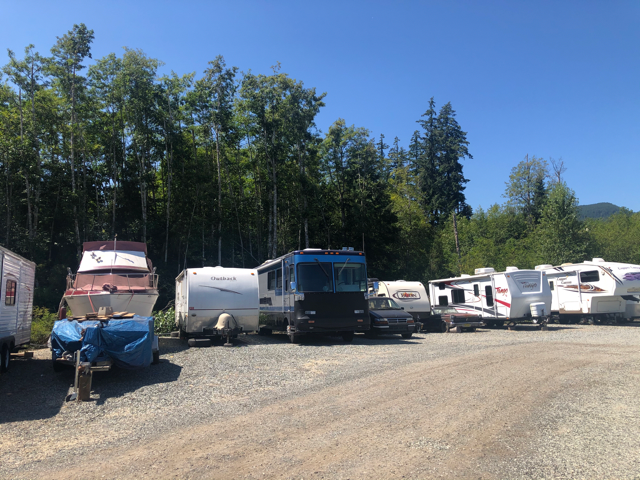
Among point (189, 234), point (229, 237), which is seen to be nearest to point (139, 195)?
point (189, 234)

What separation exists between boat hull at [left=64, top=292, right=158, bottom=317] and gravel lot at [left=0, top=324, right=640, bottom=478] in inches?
80.2

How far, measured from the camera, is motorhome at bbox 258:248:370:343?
1520cm

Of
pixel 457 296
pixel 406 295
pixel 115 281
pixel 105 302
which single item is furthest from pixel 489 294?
pixel 105 302

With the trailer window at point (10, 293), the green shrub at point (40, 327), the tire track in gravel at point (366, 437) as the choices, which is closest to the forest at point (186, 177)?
the green shrub at point (40, 327)

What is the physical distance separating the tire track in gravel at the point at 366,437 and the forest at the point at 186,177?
24.2 metres

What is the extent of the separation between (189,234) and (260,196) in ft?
20.1

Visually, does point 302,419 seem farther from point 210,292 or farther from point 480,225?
point 480,225

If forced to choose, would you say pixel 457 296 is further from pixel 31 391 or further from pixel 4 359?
pixel 31 391

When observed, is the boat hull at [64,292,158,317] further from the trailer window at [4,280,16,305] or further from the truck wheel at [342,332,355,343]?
the truck wheel at [342,332,355,343]

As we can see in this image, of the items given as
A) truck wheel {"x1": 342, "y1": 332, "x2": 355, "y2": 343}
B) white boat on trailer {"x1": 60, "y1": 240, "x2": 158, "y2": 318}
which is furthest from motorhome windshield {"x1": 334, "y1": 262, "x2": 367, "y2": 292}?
white boat on trailer {"x1": 60, "y1": 240, "x2": 158, "y2": 318}

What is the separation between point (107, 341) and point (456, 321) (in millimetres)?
16783

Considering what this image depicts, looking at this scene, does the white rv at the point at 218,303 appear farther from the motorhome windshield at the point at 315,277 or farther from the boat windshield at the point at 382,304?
the boat windshield at the point at 382,304

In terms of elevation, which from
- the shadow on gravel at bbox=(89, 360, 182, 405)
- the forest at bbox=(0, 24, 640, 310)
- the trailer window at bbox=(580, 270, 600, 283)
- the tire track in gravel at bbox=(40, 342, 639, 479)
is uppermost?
the forest at bbox=(0, 24, 640, 310)

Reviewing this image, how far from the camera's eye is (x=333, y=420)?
6289 millimetres
